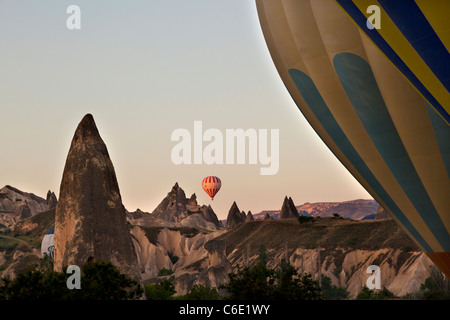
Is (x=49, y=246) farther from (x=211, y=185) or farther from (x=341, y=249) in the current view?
(x=341, y=249)

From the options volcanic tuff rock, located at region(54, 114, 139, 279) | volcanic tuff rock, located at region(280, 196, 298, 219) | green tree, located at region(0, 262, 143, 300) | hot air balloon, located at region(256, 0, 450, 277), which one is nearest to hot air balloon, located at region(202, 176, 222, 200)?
volcanic tuff rock, located at region(54, 114, 139, 279)

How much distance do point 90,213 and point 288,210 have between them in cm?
15668

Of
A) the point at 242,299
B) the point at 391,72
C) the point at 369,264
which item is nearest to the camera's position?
the point at 391,72

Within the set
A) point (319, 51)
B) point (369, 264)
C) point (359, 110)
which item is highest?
point (319, 51)

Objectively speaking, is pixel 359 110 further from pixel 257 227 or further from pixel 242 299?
pixel 257 227

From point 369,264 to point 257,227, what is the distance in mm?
44213

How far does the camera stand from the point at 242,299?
121 feet

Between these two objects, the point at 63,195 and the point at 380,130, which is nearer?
the point at 380,130

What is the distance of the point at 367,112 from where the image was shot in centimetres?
2758

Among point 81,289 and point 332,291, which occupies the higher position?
point 81,289

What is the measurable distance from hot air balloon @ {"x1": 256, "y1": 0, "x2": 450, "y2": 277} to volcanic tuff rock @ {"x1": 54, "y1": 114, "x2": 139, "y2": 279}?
14256 mm

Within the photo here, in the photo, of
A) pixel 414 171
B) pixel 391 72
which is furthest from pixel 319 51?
pixel 414 171

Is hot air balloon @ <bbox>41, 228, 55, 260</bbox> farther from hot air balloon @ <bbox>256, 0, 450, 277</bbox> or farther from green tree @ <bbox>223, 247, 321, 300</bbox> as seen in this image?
hot air balloon @ <bbox>256, 0, 450, 277</bbox>

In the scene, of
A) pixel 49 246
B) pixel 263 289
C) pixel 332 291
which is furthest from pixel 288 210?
pixel 263 289
